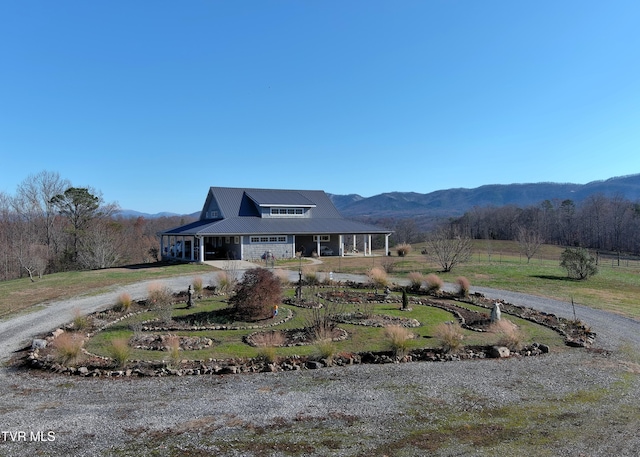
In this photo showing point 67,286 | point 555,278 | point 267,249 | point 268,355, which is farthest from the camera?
point 267,249

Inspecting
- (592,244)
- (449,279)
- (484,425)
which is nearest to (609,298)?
(449,279)

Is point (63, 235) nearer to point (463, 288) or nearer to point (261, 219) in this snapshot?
point (261, 219)

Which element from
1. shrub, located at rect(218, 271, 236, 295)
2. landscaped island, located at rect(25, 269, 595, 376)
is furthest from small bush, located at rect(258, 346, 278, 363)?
shrub, located at rect(218, 271, 236, 295)

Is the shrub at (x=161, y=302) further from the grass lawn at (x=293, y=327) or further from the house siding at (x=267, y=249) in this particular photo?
the house siding at (x=267, y=249)

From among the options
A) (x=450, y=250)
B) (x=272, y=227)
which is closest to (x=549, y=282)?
(x=450, y=250)

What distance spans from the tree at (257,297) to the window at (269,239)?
803 inches

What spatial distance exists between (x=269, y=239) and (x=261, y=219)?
301 cm

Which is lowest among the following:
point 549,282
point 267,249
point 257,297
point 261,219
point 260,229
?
point 549,282

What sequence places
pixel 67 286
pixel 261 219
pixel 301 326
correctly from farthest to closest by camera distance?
pixel 261 219 < pixel 67 286 < pixel 301 326

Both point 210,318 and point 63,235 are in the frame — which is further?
point 63,235

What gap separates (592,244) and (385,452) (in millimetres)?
82591

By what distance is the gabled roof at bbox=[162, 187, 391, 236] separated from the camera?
33562 millimetres

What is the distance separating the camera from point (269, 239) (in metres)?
34.3

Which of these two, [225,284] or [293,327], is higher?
[225,284]
